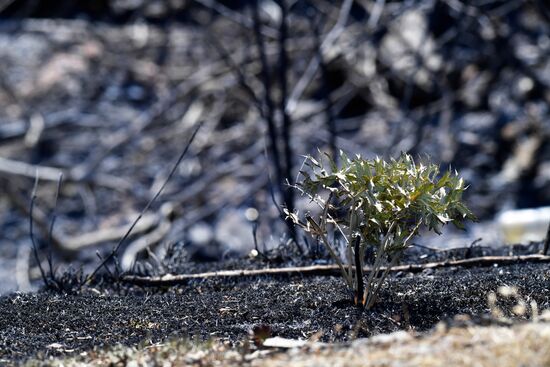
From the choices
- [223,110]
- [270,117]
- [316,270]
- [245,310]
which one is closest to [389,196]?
[245,310]

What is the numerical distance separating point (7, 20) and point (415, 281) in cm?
1043

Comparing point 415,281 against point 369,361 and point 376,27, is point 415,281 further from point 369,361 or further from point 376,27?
point 376,27

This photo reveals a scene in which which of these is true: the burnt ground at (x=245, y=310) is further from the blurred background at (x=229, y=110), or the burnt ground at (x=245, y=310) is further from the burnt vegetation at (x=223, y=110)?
the blurred background at (x=229, y=110)

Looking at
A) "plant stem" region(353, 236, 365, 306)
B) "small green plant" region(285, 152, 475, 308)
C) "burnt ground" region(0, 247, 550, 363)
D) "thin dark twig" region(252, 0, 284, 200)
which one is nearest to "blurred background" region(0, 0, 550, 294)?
"thin dark twig" region(252, 0, 284, 200)

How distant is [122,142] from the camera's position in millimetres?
10812

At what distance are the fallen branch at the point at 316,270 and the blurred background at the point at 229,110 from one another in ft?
14.8

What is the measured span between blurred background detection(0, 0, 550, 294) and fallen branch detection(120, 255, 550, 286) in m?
4.52

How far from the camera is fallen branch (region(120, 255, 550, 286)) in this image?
4359 millimetres

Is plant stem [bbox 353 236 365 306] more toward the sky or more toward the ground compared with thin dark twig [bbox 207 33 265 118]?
more toward the ground

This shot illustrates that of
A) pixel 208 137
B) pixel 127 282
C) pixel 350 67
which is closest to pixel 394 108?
pixel 350 67

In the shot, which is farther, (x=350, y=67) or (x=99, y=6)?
(x=99, y=6)

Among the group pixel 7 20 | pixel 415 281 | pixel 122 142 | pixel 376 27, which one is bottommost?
pixel 415 281

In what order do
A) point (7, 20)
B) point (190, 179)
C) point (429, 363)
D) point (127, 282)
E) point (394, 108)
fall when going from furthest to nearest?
1. point (7, 20)
2. point (394, 108)
3. point (190, 179)
4. point (127, 282)
5. point (429, 363)

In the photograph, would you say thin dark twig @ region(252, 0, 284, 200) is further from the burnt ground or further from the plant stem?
the plant stem
